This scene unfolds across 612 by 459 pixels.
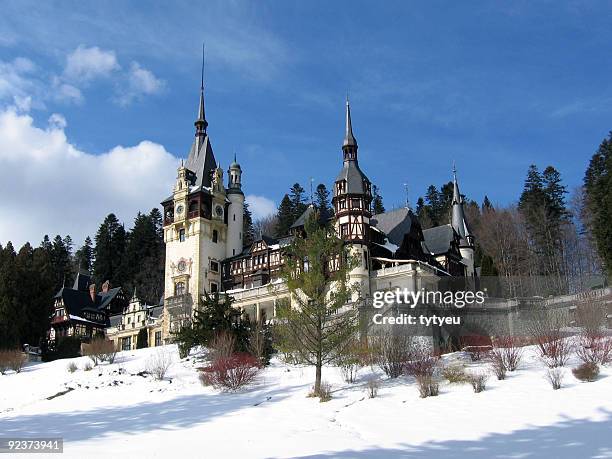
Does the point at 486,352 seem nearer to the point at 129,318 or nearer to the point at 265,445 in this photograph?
the point at 265,445

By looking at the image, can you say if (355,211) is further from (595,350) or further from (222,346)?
(595,350)

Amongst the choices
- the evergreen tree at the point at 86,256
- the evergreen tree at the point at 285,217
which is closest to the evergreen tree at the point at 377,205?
the evergreen tree at the point at 285,217

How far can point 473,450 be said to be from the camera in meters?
17.8

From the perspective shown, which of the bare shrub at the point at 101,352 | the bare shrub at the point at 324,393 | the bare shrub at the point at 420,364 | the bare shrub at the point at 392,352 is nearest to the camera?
the bare shrub at the point at 324,393

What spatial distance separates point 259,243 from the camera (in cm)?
6222

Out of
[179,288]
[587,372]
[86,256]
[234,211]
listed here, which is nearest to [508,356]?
→ [587,372]

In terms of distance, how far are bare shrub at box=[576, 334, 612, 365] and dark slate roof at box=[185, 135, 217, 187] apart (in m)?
43.0

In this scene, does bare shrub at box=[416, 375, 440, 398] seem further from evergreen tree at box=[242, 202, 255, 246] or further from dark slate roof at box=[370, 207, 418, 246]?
evergreen tree at box=[242, 202, 255, 246]

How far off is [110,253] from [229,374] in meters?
68.4

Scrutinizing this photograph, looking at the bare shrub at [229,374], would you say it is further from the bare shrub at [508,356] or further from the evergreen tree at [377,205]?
the evergreen tree at [377,205]

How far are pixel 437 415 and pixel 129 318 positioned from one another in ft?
183

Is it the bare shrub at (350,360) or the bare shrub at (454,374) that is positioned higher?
the bare shrub at (350,360)

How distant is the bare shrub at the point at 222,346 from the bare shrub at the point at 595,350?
16076mm

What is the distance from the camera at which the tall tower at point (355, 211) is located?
53.5m
